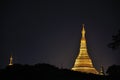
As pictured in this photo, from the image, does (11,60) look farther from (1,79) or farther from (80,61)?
(1,79)

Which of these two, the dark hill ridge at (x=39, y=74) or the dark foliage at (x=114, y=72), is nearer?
the dark hill ridge at (x=39, y=74)

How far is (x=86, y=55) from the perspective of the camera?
10031cm

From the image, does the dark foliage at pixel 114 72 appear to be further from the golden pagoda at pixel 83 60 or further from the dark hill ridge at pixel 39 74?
the golden pagoda at pixel 83 60

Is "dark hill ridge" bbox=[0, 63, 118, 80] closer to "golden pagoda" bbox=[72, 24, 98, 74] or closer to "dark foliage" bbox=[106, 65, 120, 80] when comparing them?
"dark foliage" bbox=[106, 65, 120, 80]

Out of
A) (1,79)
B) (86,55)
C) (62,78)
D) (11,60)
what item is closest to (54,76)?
(62,78)

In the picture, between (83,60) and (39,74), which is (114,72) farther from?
(83,60)

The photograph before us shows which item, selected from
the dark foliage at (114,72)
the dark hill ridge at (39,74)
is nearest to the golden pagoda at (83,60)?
the dark foliage at (114,72)

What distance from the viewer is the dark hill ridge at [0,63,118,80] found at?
5009 cm

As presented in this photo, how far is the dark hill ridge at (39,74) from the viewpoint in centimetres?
5009

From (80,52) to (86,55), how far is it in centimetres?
134

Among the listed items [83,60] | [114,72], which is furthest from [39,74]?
[83,60]

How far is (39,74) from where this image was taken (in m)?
50.9

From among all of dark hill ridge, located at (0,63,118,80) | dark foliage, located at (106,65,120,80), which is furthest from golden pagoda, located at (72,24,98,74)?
dark hill ridge, located at (0,63,118,80)

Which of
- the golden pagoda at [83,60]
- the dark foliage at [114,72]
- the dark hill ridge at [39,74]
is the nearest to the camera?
the dark hill ridge at [39,74]
